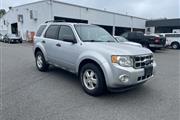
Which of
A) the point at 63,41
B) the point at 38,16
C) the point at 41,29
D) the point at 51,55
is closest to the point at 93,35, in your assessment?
the point at 63,41

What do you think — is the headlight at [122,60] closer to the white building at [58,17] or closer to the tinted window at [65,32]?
the tinted window at [65,32]

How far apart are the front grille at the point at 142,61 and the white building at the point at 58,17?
67.7 feet

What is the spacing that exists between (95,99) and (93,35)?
1.94m

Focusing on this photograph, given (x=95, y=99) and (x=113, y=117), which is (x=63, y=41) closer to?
(x=95, y=99)

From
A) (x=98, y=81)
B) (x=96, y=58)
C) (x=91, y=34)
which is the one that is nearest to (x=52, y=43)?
(x=91, y=34)

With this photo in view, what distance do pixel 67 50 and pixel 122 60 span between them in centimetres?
182

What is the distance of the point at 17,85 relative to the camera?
5.05m

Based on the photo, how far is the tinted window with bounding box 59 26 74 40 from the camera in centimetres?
492

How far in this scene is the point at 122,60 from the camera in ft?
12.5

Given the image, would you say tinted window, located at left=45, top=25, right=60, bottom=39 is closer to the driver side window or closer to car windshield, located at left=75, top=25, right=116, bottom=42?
the driver side window

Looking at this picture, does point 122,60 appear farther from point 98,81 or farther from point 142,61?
point 98,81

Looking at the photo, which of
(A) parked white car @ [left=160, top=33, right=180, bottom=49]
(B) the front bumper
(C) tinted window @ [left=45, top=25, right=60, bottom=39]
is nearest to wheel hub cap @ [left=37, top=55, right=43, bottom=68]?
(C) tinted window @ [left=45, top=25, right=60, bottom=39]

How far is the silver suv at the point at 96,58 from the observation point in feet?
12.5

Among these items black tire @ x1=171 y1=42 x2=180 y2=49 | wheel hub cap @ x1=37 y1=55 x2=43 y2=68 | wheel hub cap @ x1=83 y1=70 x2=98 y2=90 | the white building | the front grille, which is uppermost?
the white building
